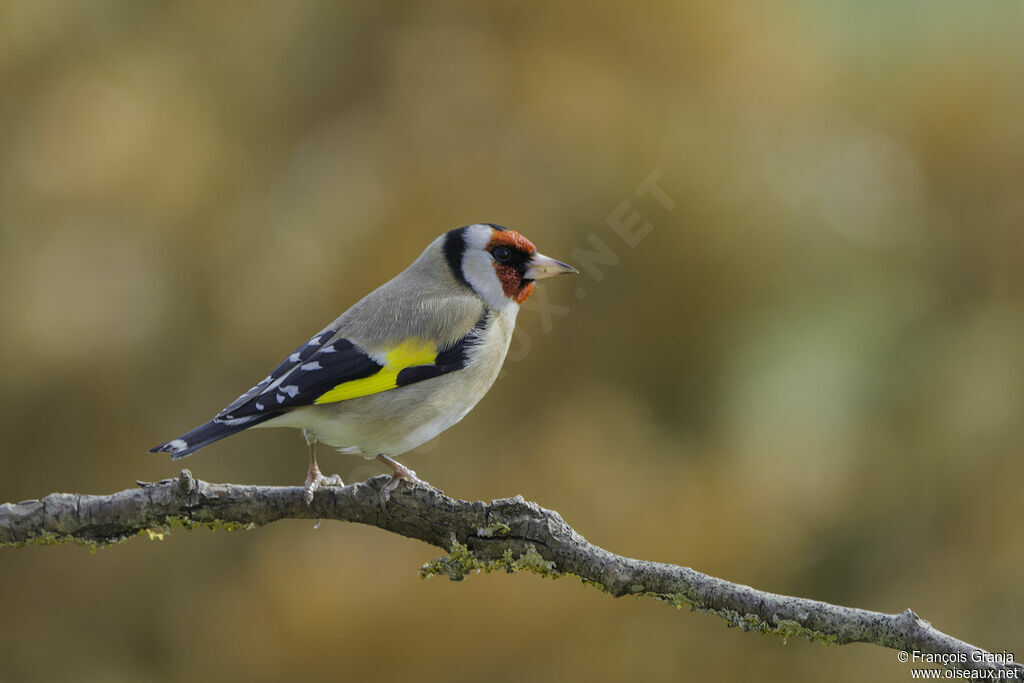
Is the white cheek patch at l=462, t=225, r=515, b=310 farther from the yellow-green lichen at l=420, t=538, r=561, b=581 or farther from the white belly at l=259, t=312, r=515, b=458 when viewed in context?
the yellow-green lichen at l=420, t=538, r=561, b=581

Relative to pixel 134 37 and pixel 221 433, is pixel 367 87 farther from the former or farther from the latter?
pixel 221 433

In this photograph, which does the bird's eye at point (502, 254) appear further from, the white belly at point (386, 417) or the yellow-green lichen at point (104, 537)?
the yellow-green lichen at point (104, 537)

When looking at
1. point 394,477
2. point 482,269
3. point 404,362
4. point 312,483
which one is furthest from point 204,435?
point 482,269

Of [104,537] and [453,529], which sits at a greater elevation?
[453,529]

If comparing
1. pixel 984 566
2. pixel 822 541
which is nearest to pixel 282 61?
Answer: pixel 822 541

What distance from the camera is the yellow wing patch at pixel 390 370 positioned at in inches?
105

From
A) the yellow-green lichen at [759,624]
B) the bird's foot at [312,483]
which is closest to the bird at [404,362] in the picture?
the bird's foot at [312,483]

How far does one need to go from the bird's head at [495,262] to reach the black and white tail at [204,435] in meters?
0.91

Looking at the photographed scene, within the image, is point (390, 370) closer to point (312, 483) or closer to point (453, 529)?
point (312, 483)

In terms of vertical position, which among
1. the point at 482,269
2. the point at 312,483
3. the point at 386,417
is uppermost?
the point at 482,269

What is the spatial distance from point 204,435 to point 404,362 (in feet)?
2.10

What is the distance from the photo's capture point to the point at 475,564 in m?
2.33

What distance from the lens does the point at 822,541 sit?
15.3 ft

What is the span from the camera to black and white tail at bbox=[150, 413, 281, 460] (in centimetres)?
229
